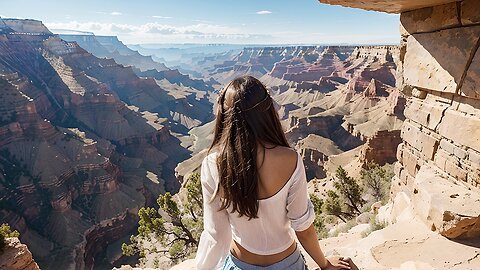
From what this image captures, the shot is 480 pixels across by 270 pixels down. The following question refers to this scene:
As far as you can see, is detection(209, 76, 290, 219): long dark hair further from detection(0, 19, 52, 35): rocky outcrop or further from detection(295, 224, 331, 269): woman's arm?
detection(0, 19, 52, 35): rocky outcrop

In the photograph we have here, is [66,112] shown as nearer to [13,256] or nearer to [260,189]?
[13,256]

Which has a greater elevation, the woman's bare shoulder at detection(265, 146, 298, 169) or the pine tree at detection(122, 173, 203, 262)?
the woman's bare shoulder at detection(265, 146, 298, 169)

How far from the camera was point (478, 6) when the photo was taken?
3.88 metres

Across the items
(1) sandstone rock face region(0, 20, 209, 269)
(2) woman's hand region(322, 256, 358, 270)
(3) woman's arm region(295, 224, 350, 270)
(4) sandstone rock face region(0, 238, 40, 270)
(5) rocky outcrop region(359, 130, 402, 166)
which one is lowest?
(1) sandstone rock face region(0, 20, 209, 269)

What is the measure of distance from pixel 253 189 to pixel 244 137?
319mm

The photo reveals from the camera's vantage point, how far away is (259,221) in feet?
7.07

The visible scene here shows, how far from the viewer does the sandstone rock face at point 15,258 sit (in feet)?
31.3

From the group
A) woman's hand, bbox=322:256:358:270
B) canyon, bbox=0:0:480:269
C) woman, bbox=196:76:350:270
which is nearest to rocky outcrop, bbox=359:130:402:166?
canyon, bbox=0:0:480:269

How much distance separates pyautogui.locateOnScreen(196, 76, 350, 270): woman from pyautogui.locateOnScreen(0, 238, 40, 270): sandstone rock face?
996 centimetres

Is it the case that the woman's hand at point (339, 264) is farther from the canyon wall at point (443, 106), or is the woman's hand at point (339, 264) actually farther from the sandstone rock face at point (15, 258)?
the sandstone rock face at point (15, 258)

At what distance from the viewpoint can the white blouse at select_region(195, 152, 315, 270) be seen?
2.08 meters

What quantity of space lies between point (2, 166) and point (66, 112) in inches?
1034

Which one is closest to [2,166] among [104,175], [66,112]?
[104,175]

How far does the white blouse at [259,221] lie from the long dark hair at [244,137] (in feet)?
0.36
